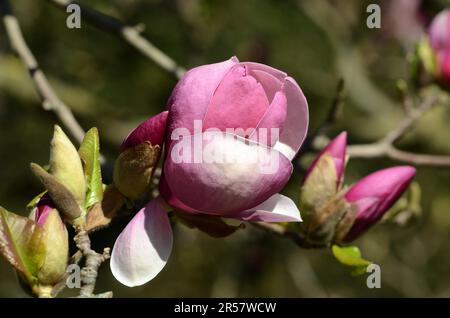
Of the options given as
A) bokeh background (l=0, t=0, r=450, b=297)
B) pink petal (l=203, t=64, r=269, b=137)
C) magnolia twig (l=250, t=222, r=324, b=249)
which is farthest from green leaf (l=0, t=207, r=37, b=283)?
bokeh background (l=0, t=0, r=450, b=297)

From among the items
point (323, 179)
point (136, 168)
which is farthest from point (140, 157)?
point (323, 179)

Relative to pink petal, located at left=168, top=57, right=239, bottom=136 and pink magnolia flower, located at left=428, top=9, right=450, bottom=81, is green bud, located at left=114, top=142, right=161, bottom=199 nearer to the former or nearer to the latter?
pink petal, located at left=168, top=57, right=239, bottom=136

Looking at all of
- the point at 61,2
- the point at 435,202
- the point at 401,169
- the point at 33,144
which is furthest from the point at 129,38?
the point at 435,202

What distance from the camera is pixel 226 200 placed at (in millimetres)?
779

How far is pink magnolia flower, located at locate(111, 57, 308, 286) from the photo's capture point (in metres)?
0.75

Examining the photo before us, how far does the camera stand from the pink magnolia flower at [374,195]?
39.2 inches

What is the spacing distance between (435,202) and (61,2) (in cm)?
183

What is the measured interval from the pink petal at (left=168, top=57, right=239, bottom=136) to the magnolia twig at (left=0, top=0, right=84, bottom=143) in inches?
12.8

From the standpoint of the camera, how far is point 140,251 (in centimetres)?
80

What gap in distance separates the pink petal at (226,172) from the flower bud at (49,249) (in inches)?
5.2

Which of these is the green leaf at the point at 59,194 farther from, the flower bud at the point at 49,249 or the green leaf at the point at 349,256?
the green leaf at the point at 349,256

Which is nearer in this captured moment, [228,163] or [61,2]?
[228,163]

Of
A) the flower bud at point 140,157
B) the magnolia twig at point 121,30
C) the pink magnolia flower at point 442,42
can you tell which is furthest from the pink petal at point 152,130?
the pink magnolia flower at point 442,42
